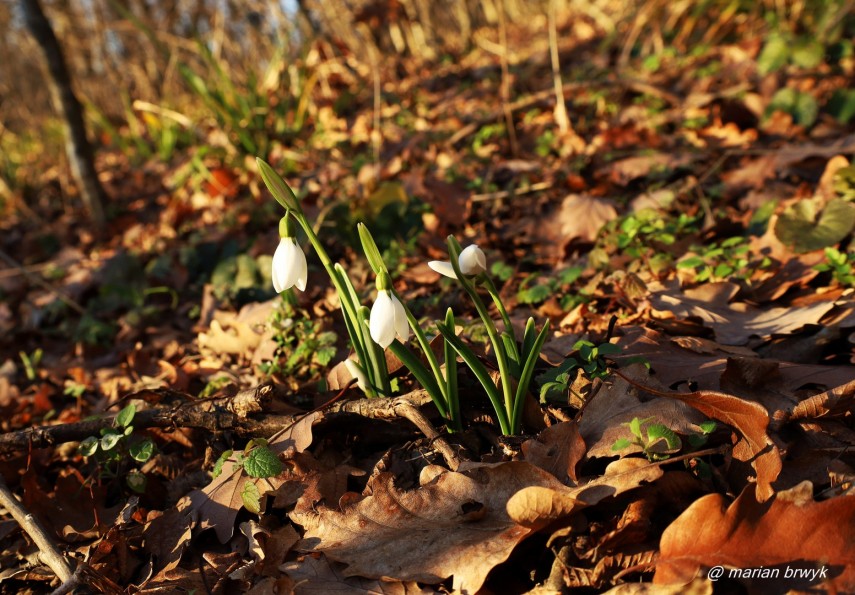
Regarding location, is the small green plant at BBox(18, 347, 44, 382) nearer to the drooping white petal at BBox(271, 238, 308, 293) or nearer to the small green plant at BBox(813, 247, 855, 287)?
the drooping white petal at BBox(271, 238, 308, 293)

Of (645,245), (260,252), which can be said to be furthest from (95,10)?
(645,245)

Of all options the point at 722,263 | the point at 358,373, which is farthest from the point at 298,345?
the point at 722,263

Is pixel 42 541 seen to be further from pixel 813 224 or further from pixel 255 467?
pixel 813 224

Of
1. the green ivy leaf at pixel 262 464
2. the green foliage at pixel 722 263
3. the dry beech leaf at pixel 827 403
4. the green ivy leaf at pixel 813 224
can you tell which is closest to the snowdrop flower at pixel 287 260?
Answer: the green ivy leaf at pixel 262 464

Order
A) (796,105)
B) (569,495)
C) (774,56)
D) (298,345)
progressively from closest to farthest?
(569,495), (298,345), (796,105), (774,56)

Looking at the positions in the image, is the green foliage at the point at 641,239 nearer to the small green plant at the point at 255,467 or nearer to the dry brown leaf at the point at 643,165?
the dry brown leaf at the point at 643,165

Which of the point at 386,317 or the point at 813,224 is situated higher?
the point at 386,317

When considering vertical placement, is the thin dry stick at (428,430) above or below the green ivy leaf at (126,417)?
below
